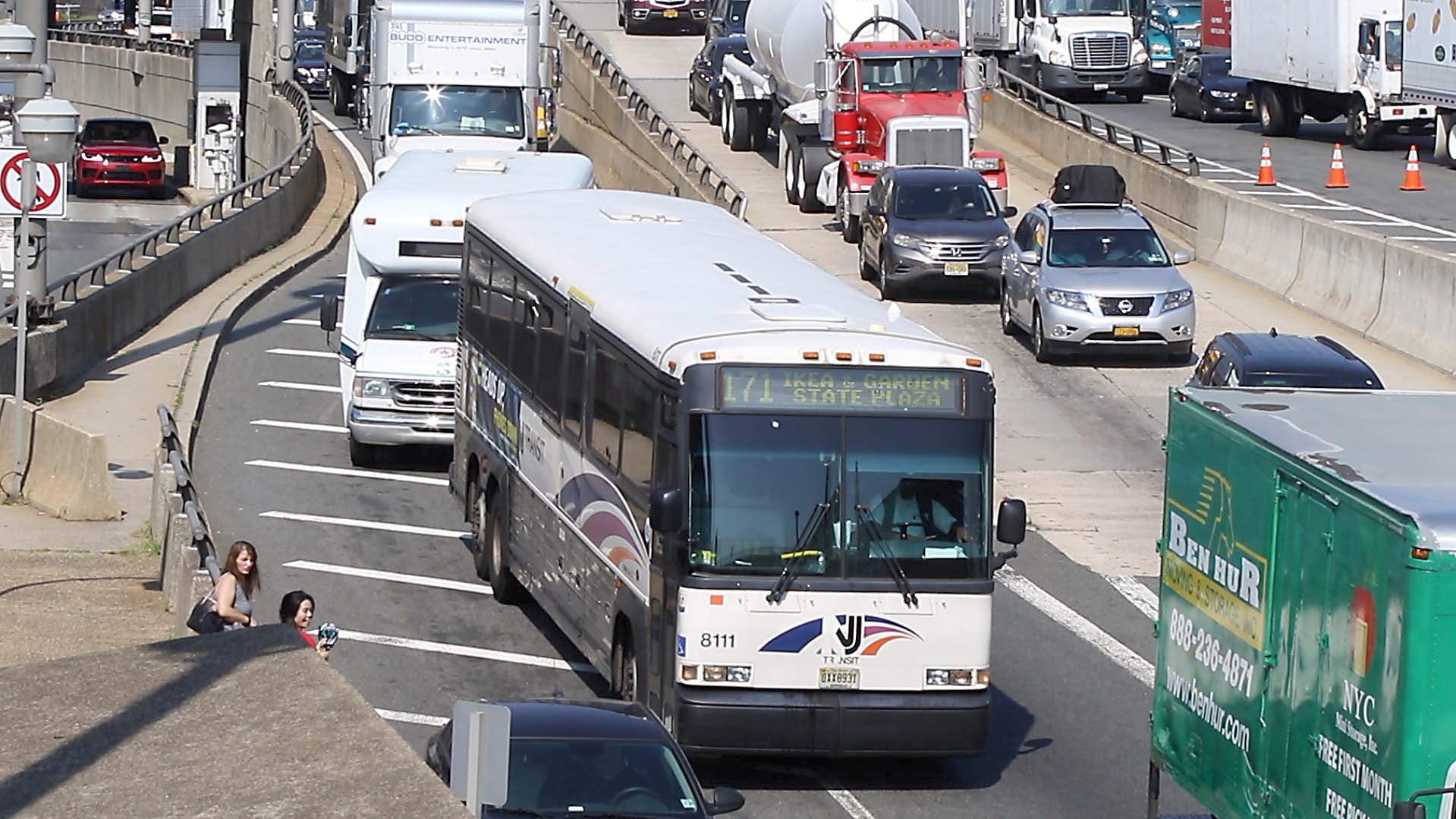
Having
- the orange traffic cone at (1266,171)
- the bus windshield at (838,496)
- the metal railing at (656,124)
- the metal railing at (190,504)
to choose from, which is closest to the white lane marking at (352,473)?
the metal railing at (190,504)

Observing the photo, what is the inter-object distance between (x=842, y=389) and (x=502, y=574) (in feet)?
18.9

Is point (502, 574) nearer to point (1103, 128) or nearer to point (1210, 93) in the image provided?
point (1103, 128)

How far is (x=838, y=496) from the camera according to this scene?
43.3ft

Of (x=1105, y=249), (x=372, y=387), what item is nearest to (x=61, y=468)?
(x=372, y=387)

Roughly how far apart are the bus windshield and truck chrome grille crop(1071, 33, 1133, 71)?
41.7m

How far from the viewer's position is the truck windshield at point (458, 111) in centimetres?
3559

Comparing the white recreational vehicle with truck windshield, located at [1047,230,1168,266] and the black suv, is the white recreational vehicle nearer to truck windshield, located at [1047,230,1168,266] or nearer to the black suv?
the black suv

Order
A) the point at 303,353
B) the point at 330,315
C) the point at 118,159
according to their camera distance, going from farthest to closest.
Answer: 1. the point at 118,159
2. the point at 303,353
3. the point at 330,315

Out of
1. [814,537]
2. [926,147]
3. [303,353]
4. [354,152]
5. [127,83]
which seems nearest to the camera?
[814,537]

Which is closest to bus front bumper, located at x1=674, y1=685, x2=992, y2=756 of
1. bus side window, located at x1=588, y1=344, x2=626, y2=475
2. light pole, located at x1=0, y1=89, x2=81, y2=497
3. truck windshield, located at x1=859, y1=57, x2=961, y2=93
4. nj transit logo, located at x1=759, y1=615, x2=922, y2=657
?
nj transit logo, located at x1=759, y1=615, x2=922, y2=657

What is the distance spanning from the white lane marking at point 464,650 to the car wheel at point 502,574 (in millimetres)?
1254

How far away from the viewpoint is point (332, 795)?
9117mm

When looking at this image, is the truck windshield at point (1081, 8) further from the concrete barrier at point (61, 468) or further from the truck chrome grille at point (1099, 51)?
the concrete barrier at point (61, 468)

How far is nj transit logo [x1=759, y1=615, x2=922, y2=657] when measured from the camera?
1318 cm
